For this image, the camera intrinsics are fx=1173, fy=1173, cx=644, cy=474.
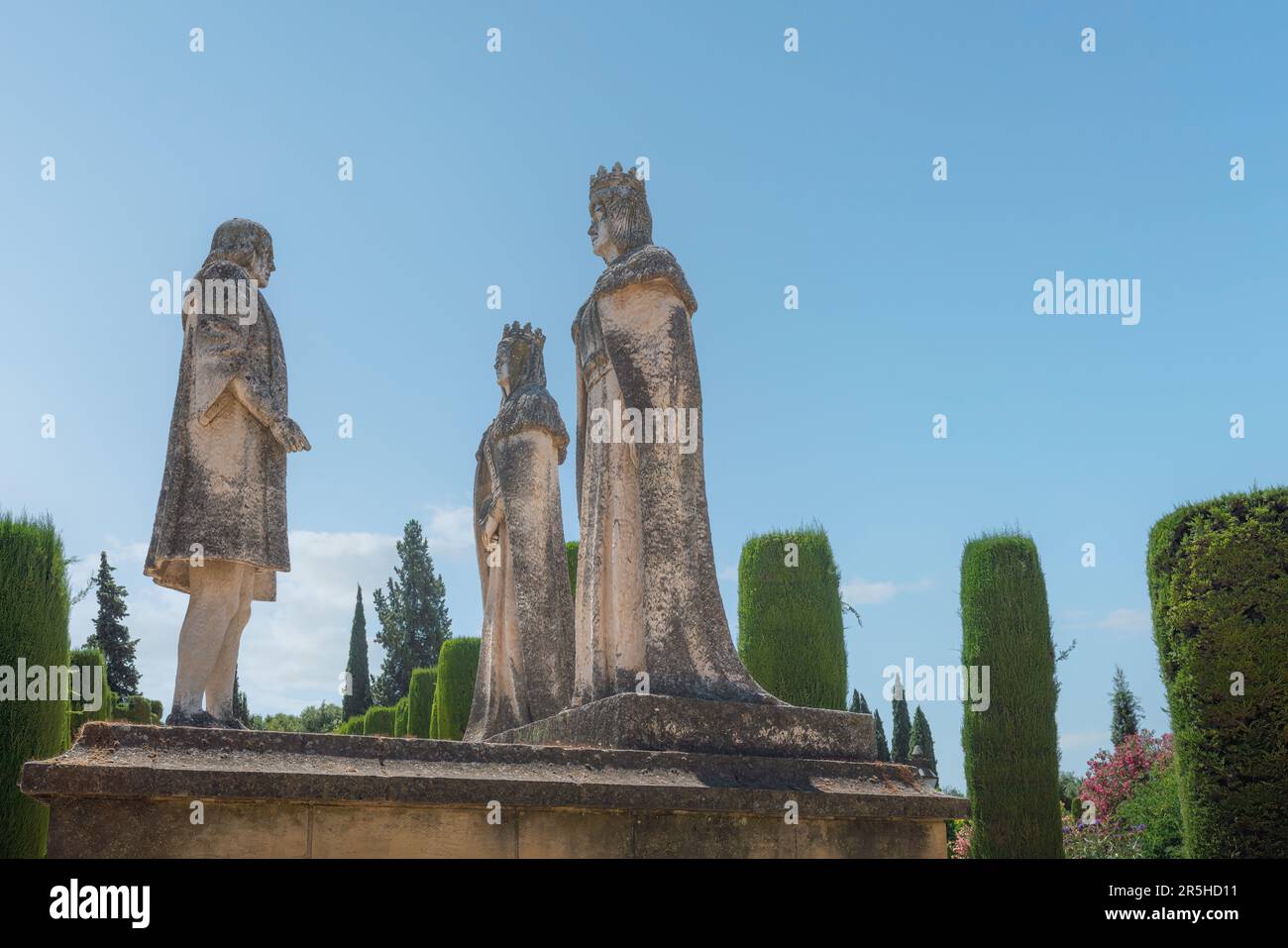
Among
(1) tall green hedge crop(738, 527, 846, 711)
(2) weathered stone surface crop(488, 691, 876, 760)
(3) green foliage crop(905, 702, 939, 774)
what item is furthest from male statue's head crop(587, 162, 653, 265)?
(3) green foliage crop(905, 702, 939, 774)

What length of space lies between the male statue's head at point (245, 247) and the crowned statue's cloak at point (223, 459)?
0.52 ft

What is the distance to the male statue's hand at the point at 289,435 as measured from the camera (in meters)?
7.03

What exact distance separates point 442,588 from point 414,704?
97.5 feet

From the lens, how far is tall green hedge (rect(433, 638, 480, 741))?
17938 mm

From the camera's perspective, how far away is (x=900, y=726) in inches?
1529

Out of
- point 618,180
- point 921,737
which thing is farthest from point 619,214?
point 921,737

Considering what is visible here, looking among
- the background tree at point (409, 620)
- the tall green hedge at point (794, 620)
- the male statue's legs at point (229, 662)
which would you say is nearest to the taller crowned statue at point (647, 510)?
the male statue's legs at point (229, 662)

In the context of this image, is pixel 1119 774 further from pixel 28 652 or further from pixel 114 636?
pixel 114 636

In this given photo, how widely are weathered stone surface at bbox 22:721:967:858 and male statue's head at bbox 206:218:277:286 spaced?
3429 millimetres

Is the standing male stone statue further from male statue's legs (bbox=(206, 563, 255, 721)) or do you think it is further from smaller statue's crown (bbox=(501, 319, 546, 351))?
smaller statue's crown (bbox=(501, 319, 546, 351))

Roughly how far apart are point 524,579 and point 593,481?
7.93ft
